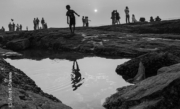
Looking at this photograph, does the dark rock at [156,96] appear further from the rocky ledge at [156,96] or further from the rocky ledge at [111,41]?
the rocky ledge at [111,41]

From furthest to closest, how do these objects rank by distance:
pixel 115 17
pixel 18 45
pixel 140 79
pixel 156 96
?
pixel 115 17 → pixel 18 45 → pixel 140 79 → pixel 156 96

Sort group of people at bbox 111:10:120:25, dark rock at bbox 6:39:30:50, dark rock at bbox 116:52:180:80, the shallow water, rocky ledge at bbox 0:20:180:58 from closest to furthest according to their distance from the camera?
the shallow water
dark rock at bbox 116:52:180:80
rocky ledge at bbox 0:20:180:58
dark rock at bbox 6:39:30:50
group of people at bbox 111:10:120:25

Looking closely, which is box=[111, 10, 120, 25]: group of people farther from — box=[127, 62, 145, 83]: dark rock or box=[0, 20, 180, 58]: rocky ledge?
box=[127, 62, 145, 83]: dark rock

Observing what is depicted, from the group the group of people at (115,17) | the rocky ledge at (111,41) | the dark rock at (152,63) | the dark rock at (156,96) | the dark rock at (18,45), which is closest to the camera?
the dark rock at (156,96)

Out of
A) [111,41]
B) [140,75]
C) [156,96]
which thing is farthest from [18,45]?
[156,96]

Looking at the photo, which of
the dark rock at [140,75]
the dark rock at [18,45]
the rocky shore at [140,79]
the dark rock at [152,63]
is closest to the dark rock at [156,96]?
the rocky shore at [140,79]

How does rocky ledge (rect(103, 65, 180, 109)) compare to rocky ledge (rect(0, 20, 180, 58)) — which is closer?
rocky ledge (rect(103, 65, 180, 109))

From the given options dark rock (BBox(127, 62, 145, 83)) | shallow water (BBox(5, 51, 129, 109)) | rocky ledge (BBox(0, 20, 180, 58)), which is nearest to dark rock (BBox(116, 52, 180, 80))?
dark rock (BBox(127, 62, 145, 83))

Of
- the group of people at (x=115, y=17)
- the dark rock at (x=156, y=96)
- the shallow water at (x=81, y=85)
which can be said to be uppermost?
the group of people at (x=115, y=17)

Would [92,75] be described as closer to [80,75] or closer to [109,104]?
[80,75]

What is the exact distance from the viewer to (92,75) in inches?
236

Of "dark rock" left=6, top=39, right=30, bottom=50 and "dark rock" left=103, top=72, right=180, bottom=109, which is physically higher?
"dark rock" left=6, top=39, right=30, bottom=50

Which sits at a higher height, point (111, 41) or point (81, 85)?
point (111, 41)

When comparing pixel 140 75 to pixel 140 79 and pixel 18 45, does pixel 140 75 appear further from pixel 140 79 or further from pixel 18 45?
pixel 18 45
